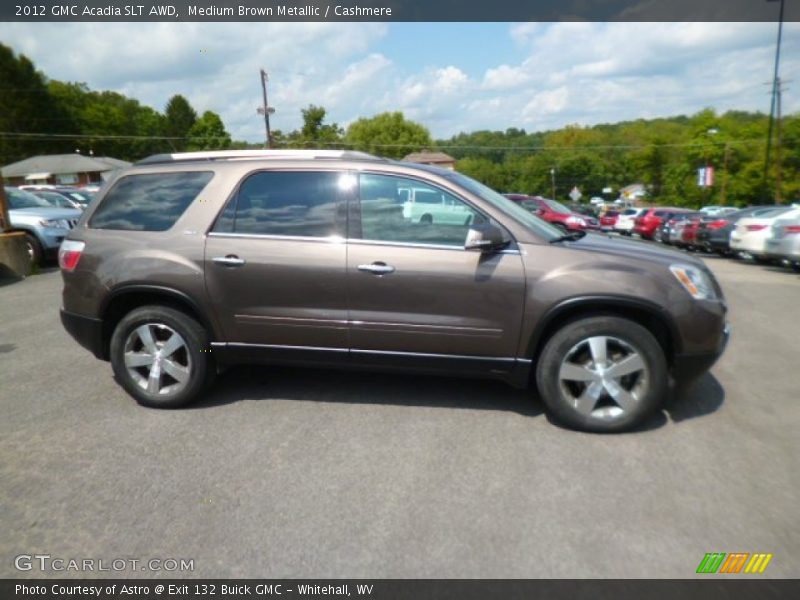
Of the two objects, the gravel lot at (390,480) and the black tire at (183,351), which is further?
the black tire at (183,351)

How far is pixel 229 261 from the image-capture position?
4.14 meters

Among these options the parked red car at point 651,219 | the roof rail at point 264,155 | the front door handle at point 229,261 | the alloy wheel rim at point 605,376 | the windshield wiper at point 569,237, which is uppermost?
the roof rail at point 264,155

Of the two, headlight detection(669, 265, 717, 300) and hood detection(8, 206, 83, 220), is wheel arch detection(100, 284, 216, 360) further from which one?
hood detection(8, 206, 83, 220)

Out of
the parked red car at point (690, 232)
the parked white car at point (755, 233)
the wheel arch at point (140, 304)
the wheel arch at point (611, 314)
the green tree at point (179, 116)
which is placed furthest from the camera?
the green tree at point (179, 116)

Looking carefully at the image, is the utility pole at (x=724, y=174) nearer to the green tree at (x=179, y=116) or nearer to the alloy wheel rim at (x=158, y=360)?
the alloy wheel rim at (x=158, y=360)

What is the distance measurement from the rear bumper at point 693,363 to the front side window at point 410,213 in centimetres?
168

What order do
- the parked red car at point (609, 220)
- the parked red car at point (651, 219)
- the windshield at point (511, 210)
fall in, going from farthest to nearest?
the parked red car at point (609, 220), the parked red car at point (651, 219), the windshield at point (511, 210)

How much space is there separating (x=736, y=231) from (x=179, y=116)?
10463cm

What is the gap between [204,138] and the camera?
8244cm

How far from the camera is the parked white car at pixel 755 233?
12.9m

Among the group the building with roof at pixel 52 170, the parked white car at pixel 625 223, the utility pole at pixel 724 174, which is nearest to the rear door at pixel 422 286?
the parked white car at pixel 625 223

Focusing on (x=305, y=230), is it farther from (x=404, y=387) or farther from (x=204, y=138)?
(x=204, y=138)
